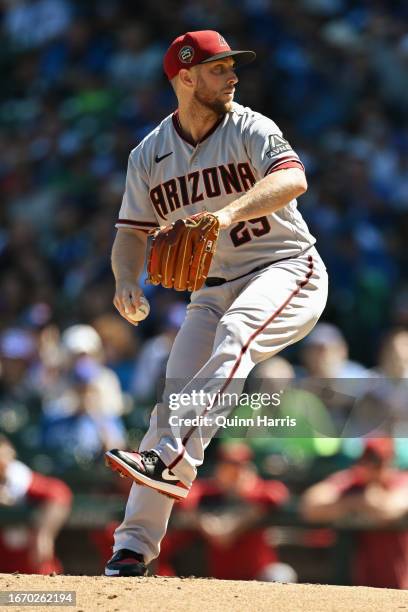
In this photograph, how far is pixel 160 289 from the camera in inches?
340

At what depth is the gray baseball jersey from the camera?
4.62 meters

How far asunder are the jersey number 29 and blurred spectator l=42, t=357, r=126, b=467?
277 cm

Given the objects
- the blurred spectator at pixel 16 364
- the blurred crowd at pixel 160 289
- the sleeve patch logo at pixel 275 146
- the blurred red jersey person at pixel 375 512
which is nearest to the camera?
the sleeve patch logo at pixel 275 146

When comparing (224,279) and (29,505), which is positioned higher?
(224,279)

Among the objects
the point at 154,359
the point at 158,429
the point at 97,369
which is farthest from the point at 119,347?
the point at 158,429

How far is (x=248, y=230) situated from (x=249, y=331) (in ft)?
1.67

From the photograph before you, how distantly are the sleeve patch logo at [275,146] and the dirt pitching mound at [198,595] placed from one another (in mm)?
1615

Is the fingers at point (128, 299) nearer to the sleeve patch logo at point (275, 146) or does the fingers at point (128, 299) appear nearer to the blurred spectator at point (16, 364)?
the sleeve patch logo at point (275, 146)

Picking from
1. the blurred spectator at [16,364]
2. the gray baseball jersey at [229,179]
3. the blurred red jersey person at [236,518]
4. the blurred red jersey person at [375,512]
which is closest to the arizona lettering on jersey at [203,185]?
the gray baseball jersey at [229,179]

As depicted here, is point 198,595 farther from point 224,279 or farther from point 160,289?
point 160,289

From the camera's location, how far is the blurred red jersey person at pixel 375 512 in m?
6.36

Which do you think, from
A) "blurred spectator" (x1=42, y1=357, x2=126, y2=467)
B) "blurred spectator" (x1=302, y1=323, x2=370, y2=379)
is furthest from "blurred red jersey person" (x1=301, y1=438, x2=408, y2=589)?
"blurred spectator" (x1=42, y1=357, x2=126, y2=467)

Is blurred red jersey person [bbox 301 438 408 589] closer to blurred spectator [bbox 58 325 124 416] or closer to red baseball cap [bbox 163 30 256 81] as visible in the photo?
blurred spectator [bbox 58 325 124 416]

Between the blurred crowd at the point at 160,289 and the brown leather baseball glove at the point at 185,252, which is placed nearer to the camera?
the brown leather baseball glove at the point at 185,252
